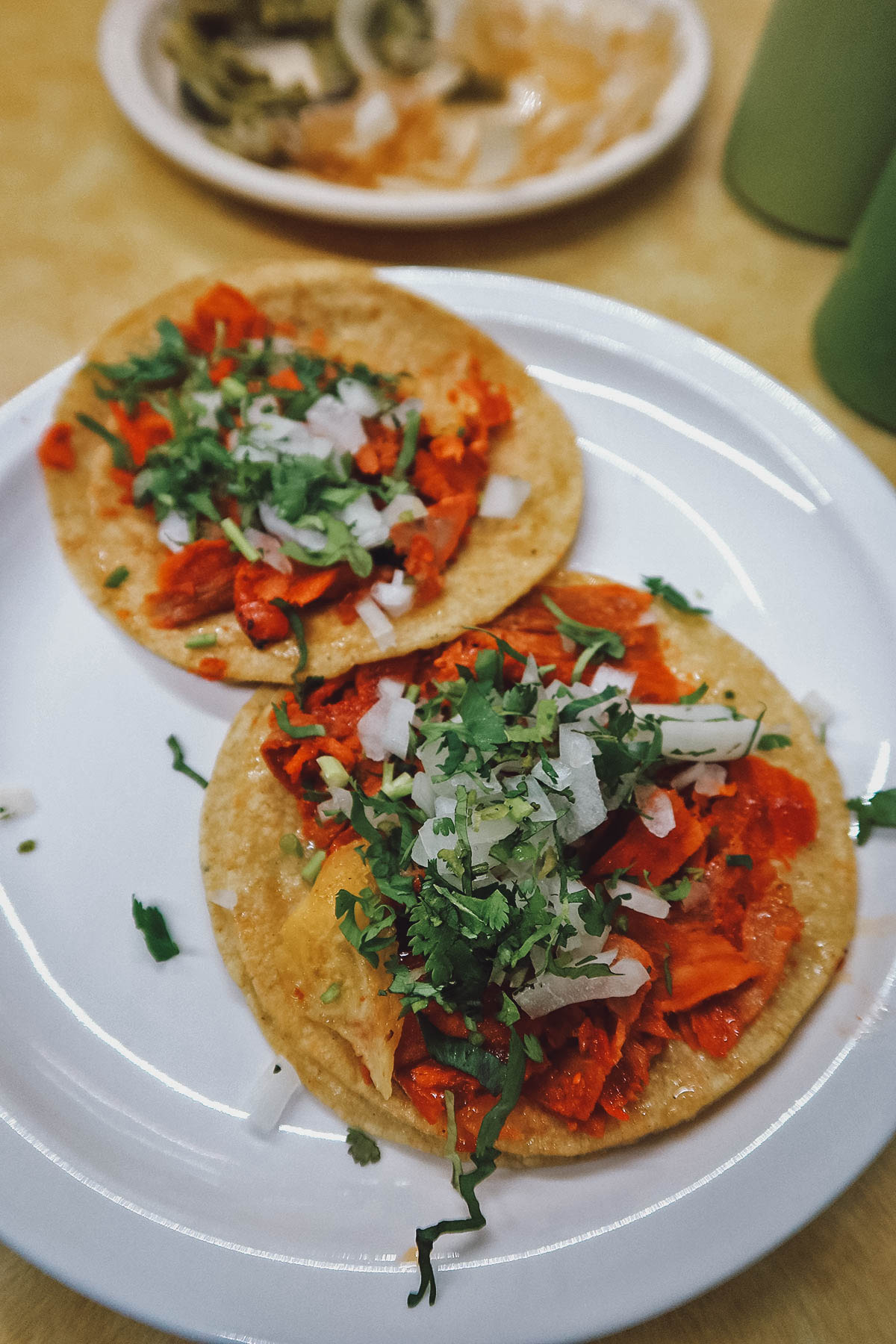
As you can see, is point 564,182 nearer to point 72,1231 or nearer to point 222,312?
point 222,312

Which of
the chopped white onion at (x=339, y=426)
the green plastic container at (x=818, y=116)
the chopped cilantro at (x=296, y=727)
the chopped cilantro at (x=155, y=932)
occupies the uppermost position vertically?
the green plastic container at (x=818, y=116)

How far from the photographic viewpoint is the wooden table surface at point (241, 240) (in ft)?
8.82

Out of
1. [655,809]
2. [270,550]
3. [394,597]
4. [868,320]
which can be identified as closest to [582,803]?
[655,809]

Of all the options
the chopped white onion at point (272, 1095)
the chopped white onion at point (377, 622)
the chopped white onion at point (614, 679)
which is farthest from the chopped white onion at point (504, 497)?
the chopped white onion at point (272, 1095)

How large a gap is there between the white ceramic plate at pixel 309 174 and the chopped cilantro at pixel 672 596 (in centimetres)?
134

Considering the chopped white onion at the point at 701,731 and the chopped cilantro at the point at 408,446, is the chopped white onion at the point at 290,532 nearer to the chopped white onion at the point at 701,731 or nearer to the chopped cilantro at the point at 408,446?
the chopped cilantro at the point at 408,446

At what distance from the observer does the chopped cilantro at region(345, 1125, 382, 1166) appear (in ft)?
5.07

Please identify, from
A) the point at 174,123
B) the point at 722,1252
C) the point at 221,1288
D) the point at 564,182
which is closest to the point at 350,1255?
the point at 221,1288

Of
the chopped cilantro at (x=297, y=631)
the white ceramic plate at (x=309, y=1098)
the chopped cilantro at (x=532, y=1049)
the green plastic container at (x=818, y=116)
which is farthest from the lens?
the green plastic container at (x=818, y=116)

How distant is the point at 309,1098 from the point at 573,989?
0.54 meters

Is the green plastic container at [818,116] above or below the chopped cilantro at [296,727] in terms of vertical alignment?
above

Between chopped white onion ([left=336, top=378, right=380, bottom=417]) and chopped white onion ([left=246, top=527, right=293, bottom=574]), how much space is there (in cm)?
41

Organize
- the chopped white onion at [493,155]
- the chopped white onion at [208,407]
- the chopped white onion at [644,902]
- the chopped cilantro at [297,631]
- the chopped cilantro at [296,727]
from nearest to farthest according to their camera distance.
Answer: the chopped white onion at [644,902] → the chopped cilantro at [296,727] → the chopped cilantro at [297,631] → the chopped white onion at [208,407] → the chopped white onion at [493,155]

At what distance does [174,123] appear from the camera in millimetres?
2715
